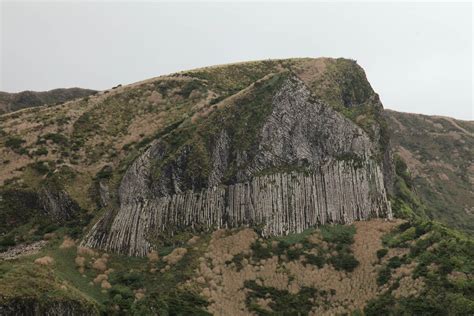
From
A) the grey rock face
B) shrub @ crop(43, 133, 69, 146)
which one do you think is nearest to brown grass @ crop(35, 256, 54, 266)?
the grey rock face

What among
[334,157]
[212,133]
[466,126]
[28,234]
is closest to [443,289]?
[334,157]

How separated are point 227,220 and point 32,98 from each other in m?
132

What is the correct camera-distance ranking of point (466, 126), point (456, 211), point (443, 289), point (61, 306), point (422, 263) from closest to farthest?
point (61, 306)
point (443, 289)
point (422, 263)
point (456, 211)
point (466, 126)

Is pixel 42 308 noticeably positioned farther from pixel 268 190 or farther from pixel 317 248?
pixel 268 190

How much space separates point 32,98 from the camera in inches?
6624

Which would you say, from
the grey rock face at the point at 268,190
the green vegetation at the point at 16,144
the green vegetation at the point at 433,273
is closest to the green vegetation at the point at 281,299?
the green vegetation at the point at 433,273

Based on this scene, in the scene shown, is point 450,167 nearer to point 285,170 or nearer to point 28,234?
point 285,170

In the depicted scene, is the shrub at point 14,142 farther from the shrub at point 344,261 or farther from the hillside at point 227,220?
the shrub at point 344,261

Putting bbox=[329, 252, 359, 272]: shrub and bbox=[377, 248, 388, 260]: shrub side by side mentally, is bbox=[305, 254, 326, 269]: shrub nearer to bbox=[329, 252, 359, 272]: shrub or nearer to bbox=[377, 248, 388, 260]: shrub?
bbox=[329, 252, 359, 272]: shrub

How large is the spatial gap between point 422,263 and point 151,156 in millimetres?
38115

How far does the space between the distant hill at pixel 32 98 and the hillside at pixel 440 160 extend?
112 meters

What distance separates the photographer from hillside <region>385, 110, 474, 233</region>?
350ft

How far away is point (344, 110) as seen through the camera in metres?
76.1

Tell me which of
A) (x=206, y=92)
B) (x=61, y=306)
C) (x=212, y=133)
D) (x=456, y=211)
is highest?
(x=206, y=92)
